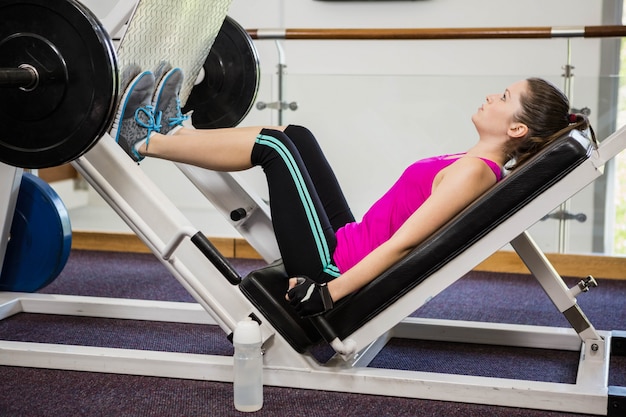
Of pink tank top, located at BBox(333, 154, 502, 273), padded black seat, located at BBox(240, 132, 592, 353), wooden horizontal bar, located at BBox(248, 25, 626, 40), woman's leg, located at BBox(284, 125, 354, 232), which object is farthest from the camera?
wooden horizontal bar, located at BBox(248, 25, 626, 40)

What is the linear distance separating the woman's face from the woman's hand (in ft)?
1.74

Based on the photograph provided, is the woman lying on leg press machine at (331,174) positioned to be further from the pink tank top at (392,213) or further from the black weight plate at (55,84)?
the black weight plate at (55,84)

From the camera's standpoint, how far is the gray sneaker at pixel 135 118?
2055mm

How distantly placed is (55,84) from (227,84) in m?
0.82

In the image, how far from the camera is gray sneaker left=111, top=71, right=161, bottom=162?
80.9 inches

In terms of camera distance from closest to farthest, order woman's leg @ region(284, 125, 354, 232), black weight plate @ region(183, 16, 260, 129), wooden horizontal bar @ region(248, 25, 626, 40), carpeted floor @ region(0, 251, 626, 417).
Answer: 1. carpeted floor @ region(0, 251, 626, 417)
2. woman's leg @ region(284, 125, 354, 232)
3. black weight plate @ region(183, 16, 260, 129)
4. wooden horizontal bar @ region(248, 25, 626, 40)

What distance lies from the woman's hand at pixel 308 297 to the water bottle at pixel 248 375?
4.1 inches

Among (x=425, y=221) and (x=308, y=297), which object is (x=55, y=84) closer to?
(x=308, y=297)

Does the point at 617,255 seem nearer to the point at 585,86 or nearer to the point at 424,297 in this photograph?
the point at 585,86


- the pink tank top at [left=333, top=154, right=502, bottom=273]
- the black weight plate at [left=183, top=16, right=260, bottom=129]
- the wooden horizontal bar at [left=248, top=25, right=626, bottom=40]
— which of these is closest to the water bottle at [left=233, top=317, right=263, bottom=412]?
the pink tank top at [left=333, top=154, right=502, bottom=273]

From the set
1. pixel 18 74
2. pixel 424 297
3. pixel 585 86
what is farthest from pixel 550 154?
pixel 585 86

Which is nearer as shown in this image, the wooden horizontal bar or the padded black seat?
the padded black seat

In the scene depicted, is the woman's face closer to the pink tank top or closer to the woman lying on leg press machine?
the woman lying on leg press machine

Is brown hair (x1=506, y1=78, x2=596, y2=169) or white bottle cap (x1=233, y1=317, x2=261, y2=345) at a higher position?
brown hair (x1=506, y1=78, x2=596, y2=169)
